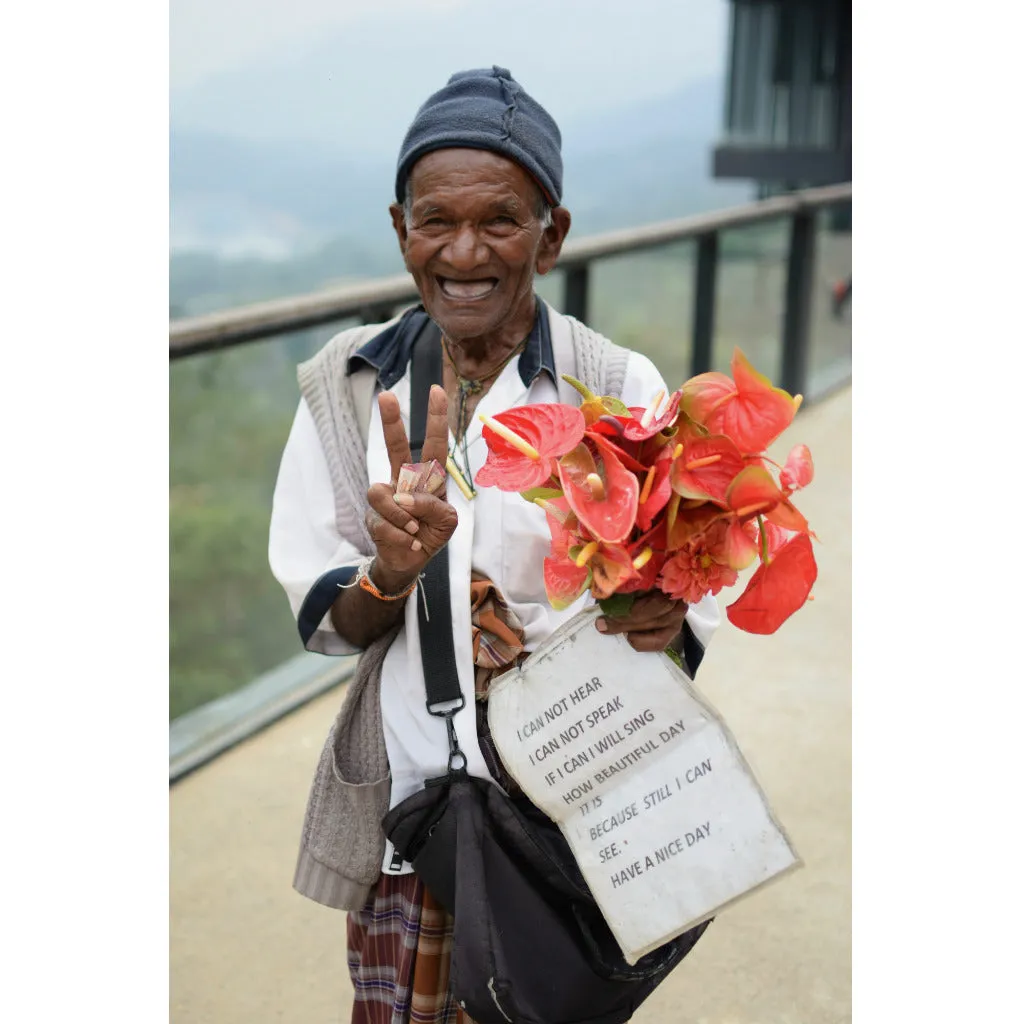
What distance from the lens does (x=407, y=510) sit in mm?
1482

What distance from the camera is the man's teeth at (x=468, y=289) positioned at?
1584 millimetres

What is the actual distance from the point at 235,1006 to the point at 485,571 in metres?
1.31

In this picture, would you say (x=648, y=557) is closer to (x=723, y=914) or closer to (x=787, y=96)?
(x=723, y=914)

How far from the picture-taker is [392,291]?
3559mm

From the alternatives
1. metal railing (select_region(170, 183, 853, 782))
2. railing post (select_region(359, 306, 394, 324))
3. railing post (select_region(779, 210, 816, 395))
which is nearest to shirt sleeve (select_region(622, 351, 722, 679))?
metal railing (select_region(170, 183, 853, 782))

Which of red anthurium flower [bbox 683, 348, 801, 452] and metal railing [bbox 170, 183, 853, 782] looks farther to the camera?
metal railing [bbox 170, 183, 853, 782]

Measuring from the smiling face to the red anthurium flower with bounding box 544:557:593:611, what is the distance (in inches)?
13.2

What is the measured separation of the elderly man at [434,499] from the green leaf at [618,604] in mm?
17

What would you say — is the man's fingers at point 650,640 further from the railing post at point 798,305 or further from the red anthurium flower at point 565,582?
the railing post at point 798,305

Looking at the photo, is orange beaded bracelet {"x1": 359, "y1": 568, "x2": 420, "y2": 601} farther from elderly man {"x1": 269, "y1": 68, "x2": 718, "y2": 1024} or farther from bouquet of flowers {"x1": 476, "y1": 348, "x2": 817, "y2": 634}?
bouquet of flowers {"x1": 476, "y1": 348, "x2": 817, "y2": 634}

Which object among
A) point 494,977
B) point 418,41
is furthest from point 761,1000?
point 418,41

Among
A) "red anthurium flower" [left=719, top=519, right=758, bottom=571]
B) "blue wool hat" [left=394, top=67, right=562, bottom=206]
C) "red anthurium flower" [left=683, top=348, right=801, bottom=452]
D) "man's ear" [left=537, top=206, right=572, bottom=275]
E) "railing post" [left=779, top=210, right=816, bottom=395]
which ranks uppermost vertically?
"blue wool hat" [left=394, top=67, right=562, bottom=206]

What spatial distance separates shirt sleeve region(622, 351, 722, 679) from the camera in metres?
1.67

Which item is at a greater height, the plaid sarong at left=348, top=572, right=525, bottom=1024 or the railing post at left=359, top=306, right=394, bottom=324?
the railing post at left=359, top=306, right=394, bottom=324
